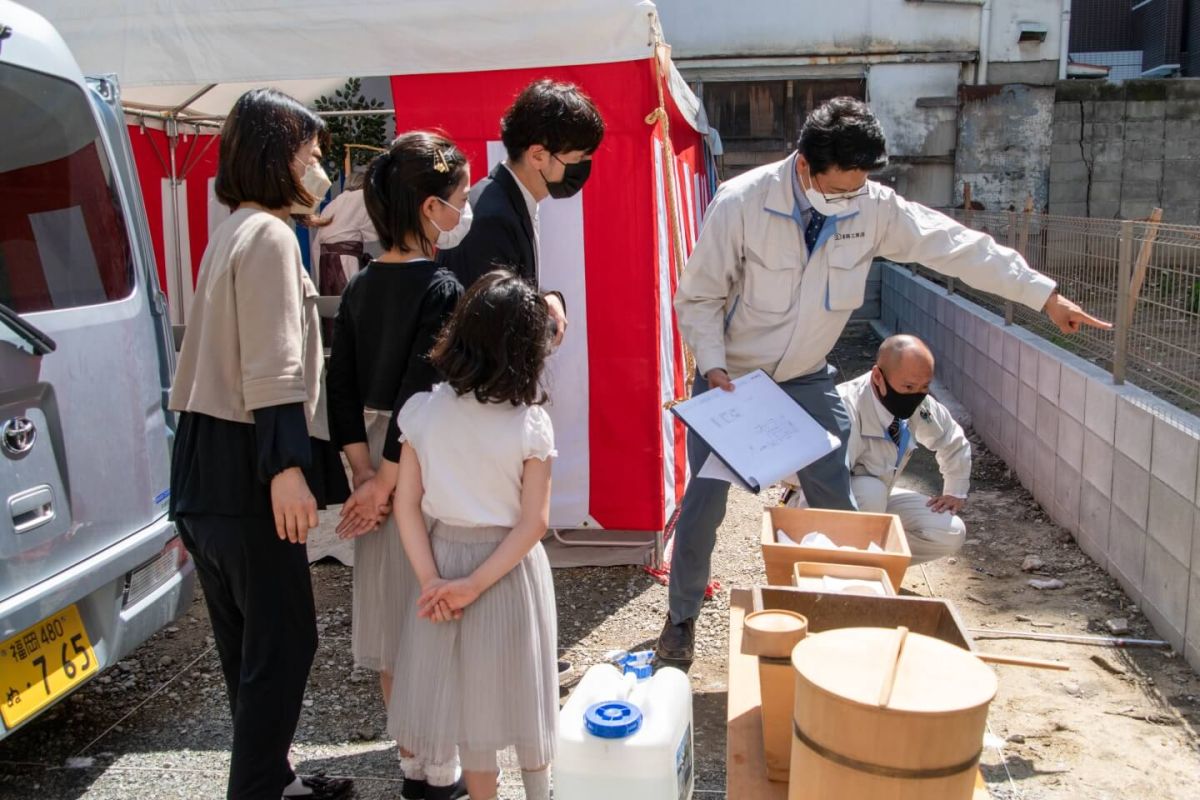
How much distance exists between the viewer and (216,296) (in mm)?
2125

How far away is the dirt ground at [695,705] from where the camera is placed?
284cm

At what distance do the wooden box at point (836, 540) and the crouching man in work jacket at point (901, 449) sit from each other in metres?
1.03

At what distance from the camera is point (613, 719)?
2.01 meters

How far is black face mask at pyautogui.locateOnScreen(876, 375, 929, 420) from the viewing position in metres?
3.74

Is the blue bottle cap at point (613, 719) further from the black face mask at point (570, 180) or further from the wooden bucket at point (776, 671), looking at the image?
the black face mask at point (570, 180)

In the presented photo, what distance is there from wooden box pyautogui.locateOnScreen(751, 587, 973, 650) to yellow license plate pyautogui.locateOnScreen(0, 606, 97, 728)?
1.77 m

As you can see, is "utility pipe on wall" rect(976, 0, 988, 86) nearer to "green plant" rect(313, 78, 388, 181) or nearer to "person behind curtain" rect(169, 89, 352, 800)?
"green plant" rect(313, 78, 388, 181)

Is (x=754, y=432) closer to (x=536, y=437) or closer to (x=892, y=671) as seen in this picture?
(x=536, y=437)

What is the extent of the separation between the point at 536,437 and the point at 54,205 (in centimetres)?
158

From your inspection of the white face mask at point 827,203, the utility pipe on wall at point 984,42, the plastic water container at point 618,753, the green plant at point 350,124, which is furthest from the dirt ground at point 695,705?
the utility pipe on wall at point 984,42

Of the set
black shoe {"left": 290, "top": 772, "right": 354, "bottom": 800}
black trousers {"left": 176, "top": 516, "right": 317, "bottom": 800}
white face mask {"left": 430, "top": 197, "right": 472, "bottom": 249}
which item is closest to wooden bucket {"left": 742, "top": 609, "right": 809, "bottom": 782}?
black trousers {"left": 176, "top": 516, "right": 317, "bottom": 800}

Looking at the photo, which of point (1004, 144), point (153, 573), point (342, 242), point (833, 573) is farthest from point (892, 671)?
point (1004, 144)

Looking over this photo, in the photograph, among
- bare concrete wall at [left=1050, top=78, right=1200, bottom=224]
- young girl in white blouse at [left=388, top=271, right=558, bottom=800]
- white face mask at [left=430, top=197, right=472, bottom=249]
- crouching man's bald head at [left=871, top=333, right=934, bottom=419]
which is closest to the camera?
young girl in white blouse at [left=388, top=271, right=558, bottom=800]

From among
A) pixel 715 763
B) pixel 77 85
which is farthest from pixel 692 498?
pixel 77 85
